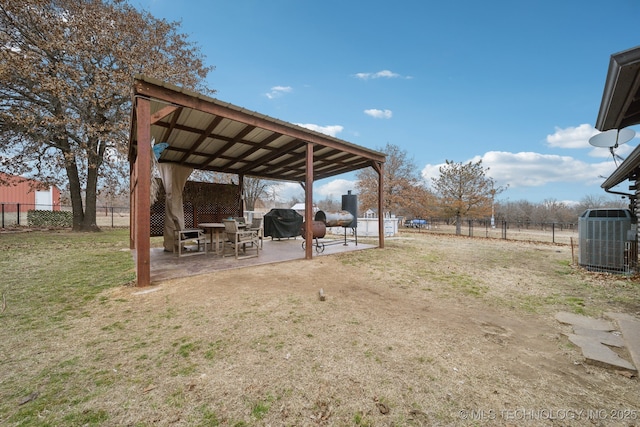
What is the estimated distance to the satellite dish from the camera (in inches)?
159

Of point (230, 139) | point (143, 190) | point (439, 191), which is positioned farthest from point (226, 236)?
point (439, 191)

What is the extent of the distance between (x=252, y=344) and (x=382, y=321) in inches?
55.0

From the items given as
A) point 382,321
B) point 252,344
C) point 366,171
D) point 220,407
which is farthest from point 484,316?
point 366,171

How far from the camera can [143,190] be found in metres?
3.69

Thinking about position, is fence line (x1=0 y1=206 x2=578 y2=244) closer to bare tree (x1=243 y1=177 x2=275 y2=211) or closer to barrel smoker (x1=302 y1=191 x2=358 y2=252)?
barrel smoker (x1=302 y1=191 x2=358 y2=252)

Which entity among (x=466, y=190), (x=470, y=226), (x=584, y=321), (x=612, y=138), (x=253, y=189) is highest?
(x=253, y=189)

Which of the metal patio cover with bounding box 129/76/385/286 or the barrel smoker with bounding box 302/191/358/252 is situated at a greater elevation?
the metal patio cover with bounding box 129/76/385/286

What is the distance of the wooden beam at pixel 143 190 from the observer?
12.0ft

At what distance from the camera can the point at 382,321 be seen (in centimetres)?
276

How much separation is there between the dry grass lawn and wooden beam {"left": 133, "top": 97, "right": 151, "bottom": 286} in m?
0.41

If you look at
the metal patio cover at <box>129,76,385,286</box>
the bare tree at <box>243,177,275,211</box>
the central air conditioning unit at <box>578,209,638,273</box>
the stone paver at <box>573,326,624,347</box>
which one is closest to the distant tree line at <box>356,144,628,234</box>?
the central air conditioning unit at <box>578,209,638,273</box>

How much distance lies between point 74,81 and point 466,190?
20671 millimetres

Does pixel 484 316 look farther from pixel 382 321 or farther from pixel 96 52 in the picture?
pixel 96 52

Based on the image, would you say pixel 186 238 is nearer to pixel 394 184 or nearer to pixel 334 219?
pixel 334 219
